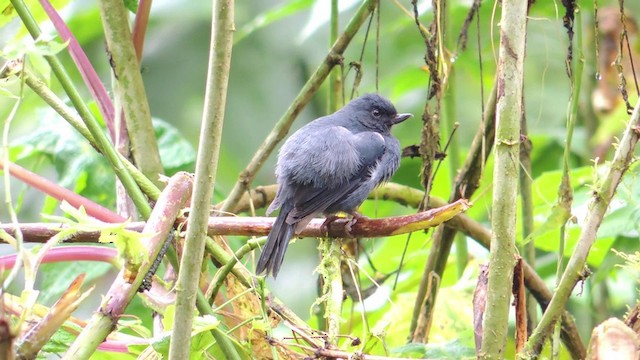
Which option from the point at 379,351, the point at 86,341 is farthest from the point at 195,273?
the point at 379,351

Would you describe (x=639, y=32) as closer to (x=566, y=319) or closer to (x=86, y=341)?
(x=566, y=319)

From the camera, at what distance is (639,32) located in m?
4.88

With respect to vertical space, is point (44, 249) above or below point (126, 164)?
below

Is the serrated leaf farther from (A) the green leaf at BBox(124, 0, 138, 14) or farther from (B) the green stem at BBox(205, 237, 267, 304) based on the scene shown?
(A) the green leaf at BBox(124, 0, 138, 14)

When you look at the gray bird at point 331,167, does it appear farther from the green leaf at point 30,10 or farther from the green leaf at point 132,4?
the green leaf at point 30,10

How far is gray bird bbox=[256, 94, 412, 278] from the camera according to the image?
2.88 meters

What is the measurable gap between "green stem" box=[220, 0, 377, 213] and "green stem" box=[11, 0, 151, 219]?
771mm

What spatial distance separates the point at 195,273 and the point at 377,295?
7.11ft

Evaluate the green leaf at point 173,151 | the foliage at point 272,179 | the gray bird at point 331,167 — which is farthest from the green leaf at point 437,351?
the green leaf at point 173,151

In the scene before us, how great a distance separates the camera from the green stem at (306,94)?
105 inches

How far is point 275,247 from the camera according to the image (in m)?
2.36

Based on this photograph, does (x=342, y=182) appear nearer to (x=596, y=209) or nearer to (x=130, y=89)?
(x=130, y=89)

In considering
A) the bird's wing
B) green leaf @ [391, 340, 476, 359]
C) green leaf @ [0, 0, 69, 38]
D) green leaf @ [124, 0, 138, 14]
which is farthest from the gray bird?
green leaf @ [0, 0, 69, 38]

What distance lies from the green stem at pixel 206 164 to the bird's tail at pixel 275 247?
0.89 meters
